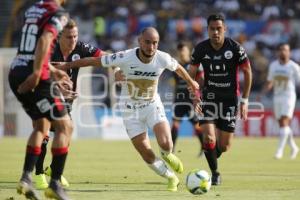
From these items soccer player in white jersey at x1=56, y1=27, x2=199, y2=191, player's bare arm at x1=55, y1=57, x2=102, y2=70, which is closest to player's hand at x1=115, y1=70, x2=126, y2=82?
soccer player in white jersey at x1=56, y1=27, x2=199, y2=191

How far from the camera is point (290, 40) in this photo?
34219mm

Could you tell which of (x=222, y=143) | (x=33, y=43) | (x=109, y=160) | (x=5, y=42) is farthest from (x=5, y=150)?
(x=5, y=42)

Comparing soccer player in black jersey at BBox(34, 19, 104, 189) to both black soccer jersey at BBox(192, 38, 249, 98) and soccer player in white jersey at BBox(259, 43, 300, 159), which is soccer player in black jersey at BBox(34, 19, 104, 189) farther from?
soccer player in white jersey at BBox(259, 43, 300, 159)

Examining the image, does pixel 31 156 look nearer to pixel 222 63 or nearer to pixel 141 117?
pixel 141 117

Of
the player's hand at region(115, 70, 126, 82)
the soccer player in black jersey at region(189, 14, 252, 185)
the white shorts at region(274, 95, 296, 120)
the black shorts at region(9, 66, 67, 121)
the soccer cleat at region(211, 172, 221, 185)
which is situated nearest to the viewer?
the black shorts at region(9, 66, 67, 121)

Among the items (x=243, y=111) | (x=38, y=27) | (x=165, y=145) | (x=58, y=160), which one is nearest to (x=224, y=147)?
(x=243, y=111)

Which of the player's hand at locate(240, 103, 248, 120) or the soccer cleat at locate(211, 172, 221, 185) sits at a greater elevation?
the player's hand at locate(240, 103, 248, 120)

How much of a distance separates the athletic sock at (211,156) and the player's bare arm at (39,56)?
4548mm

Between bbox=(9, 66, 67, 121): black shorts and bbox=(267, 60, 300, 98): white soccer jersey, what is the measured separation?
37.5 ft

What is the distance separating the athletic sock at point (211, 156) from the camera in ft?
42.3

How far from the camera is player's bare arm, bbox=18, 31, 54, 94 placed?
30.0 feet

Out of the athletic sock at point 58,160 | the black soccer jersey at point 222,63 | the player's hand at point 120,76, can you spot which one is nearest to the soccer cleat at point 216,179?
the black soccer jersey at point 222,63

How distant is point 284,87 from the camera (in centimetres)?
2050

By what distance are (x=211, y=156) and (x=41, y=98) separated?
427 cm
